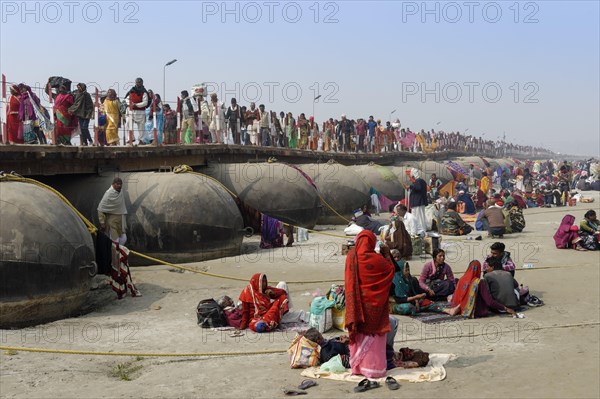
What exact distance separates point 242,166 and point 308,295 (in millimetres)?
8846

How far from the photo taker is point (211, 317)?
907cm

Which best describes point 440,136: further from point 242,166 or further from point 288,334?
point 288,334

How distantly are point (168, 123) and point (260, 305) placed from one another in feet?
40.6

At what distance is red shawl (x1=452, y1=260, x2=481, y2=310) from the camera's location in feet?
30.4

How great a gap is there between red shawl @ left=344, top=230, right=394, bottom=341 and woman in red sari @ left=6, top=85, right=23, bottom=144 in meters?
9.89

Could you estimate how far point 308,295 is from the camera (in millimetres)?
11102

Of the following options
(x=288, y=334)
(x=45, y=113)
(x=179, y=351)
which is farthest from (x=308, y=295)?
(x=45, y=113)

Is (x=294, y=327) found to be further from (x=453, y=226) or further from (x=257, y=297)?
(x=453, y=226)

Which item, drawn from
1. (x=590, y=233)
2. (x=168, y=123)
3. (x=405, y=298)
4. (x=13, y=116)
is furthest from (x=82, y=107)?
(x=590, y=233)

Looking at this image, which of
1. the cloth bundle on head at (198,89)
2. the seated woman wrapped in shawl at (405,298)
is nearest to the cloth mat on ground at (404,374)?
the seated woman wrapped in shawl at (405,298)

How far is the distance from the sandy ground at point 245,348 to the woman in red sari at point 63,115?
14.4 ft

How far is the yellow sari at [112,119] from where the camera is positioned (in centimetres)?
1645

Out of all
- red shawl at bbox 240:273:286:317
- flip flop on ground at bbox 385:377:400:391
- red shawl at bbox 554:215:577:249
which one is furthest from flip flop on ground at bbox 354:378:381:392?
red shawl at bbox 554:215:577:249

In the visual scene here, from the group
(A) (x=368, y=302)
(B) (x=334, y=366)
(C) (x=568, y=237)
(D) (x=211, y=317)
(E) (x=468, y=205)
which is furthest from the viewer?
(E) (x=468, y=205)
